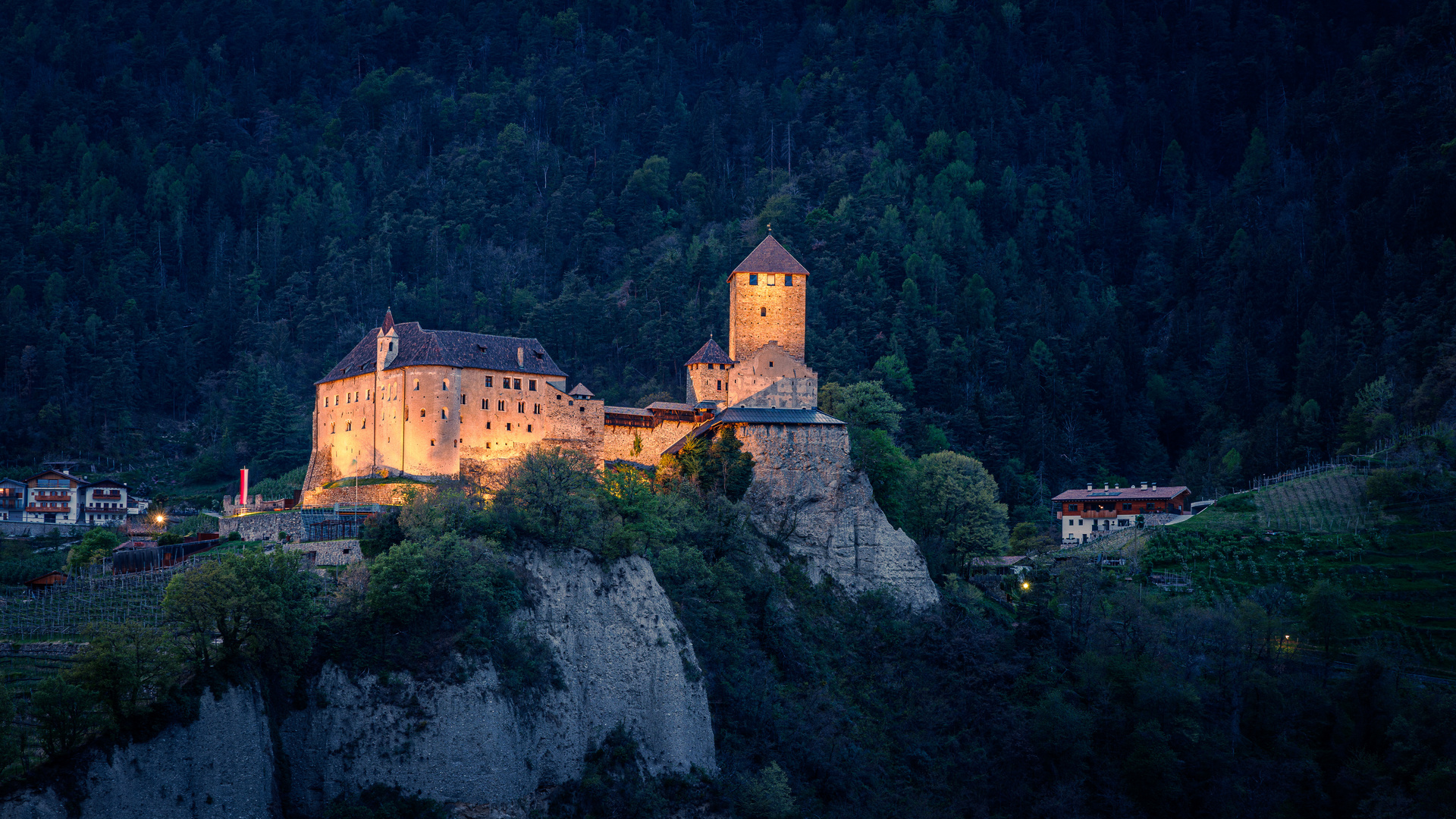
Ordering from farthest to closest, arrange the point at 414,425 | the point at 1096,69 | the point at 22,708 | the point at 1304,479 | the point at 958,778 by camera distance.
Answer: the point at 1096,69, the point at 1304,479, the point at 414,425, the point at 958,778, the point at 22,708

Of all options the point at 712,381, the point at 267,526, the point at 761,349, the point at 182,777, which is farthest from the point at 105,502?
the point at 182,777

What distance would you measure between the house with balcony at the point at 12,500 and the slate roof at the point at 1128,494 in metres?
63.8

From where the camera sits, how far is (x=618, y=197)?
123 m

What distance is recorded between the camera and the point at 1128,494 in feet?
300

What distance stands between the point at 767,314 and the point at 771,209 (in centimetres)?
4598

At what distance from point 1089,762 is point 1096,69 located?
113 metres

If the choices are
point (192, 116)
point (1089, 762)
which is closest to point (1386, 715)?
point (1089, 762)

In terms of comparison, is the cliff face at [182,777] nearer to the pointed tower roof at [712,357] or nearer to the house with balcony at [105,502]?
the pointed tower roof at [712,357]

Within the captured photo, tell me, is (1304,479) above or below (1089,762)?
above

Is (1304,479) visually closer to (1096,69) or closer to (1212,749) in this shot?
(1212,749)

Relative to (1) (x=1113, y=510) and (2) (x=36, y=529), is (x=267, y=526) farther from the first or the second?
(1) (x=1113, y=510)

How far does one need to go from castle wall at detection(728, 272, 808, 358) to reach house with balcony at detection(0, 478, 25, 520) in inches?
1728

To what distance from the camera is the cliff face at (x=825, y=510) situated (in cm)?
6469

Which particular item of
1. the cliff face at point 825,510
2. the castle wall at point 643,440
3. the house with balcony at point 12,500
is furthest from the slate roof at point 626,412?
the house with balcony at point 12,500
